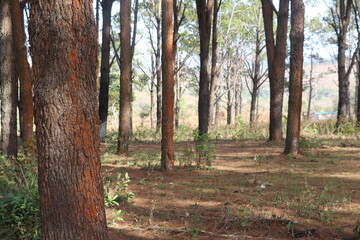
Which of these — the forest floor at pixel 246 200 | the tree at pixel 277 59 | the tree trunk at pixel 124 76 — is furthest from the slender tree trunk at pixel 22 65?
the tree at pixel 277 59

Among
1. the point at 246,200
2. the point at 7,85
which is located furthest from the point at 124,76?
the point at 246,200

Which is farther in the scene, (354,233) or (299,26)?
(299,26)

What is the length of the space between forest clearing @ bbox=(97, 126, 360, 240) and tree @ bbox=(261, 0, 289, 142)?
9.11 ft

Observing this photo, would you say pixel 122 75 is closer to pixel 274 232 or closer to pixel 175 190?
pixel 175 190

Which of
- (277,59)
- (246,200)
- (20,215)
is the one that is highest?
(277,59)

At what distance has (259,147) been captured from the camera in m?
10.3

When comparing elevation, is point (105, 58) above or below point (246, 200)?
above

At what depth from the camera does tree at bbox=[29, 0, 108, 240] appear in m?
2.30

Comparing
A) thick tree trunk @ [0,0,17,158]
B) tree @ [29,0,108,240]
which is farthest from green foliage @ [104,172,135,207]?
thick tree trunk @ [0,0,17,158]

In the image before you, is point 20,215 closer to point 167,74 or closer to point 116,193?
point 116,193

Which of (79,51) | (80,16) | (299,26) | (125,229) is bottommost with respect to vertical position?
(125,229)

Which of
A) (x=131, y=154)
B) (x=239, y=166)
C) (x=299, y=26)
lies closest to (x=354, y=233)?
(x=239, y=166)

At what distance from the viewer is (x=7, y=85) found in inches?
246

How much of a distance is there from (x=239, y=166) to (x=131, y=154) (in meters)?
2.90
